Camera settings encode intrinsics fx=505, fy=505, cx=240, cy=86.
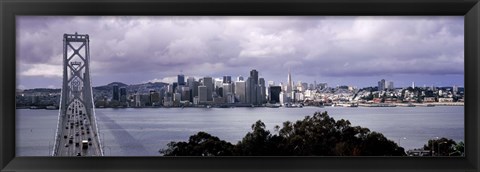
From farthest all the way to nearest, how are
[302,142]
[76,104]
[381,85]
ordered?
[381,85] < [302,142] < [76,104]

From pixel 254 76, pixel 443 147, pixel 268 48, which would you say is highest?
pixel 268 48

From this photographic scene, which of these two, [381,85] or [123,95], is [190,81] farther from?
[381,85]

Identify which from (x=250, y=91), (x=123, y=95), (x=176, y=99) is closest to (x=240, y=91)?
(x=250, y=91)

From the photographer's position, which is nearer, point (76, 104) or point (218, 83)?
point (76, 104)
